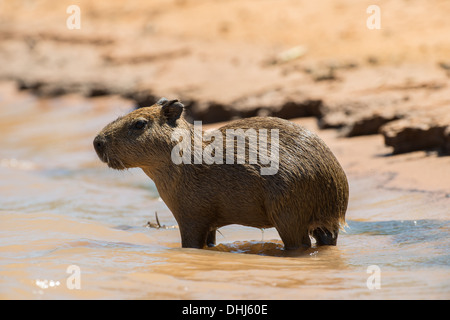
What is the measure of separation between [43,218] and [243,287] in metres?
3.00

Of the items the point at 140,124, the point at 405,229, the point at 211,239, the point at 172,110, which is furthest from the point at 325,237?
the point at 140,124

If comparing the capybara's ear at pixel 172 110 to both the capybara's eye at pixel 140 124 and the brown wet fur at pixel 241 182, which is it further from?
the capybara's eye at pixel 140 124

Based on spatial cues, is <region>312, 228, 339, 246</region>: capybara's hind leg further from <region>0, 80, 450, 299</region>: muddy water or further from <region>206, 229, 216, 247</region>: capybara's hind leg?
<region>206, 229, 216, 247</region>: capybara's hind leg

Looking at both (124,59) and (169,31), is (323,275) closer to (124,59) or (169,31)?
(124,59)

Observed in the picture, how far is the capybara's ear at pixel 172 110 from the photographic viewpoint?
18.1 feet

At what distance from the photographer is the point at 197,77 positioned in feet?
44.8

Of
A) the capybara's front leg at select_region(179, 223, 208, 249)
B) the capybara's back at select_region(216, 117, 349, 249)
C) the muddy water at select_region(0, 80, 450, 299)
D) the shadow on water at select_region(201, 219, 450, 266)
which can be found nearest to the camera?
the muddy water at select_region(0, 80, 450, 299)

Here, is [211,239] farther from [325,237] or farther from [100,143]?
[100,143]

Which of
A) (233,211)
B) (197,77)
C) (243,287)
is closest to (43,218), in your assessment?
(233,211)

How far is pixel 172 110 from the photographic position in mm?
5516

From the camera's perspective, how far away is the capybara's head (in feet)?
17.7

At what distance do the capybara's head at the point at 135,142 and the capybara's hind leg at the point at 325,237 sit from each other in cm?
133

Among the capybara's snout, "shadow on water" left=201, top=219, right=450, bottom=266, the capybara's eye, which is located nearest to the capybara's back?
"shadow on water" left=201, top=219, right=450, bottom=266
